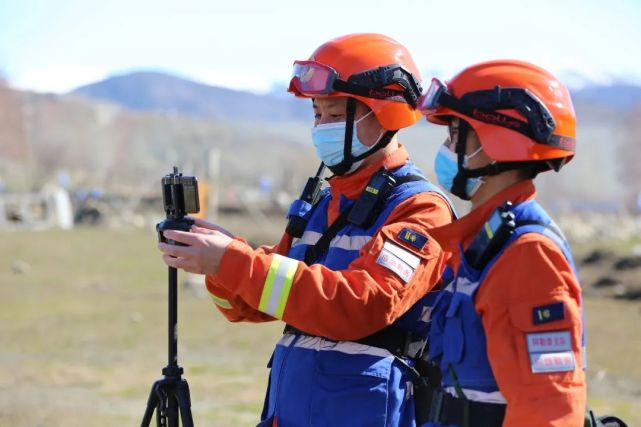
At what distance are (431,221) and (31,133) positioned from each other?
86653 millimetres

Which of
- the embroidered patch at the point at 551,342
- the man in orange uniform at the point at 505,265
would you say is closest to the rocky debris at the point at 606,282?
the man in orange uniform at the point at 505,265

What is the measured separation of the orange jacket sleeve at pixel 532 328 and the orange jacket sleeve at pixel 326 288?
498mm

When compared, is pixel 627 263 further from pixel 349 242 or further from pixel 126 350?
pixel 349 242

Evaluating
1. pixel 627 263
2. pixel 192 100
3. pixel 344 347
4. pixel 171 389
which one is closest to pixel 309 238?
pixel 344 347

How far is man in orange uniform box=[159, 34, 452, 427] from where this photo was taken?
3262mm

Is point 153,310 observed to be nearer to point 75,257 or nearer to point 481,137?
point 75,257

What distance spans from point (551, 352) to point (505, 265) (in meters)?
0.26

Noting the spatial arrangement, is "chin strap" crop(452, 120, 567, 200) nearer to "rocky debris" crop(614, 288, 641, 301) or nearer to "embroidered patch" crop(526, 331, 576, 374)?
"embroidered patch" crop(526, 331, 576, 374)

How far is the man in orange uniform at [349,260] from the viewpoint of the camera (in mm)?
3262

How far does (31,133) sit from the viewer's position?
A: 283 ft

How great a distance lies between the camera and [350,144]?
3.72 meters

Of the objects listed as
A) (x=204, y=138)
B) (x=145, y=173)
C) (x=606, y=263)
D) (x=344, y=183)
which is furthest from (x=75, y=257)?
(x=204, y=138)

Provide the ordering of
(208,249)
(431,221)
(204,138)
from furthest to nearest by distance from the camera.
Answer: (204,138) → (431,221) → (208,249)

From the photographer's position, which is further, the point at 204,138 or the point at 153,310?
the point at 204,138
